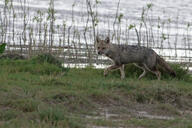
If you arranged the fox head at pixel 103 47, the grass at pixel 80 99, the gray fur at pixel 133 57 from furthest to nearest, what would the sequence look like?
the fox head at pixel 103 47 < the gray fur at pixel 133 57 < the grass at pixel 80 99

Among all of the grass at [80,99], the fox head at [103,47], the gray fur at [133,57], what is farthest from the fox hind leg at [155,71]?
the fox head at [103,47]

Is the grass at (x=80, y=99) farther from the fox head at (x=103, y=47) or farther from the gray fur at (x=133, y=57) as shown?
the fox head at (x=103, y=47)

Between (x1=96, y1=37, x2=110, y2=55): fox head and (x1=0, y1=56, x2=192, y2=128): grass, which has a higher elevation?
(x1=96, y1=37, x2=110, y2=55): fox head

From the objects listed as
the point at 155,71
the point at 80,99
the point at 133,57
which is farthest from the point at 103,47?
the point at 80,99

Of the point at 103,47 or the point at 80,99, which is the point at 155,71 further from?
the point at 80,99

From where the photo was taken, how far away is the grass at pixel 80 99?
7270mm

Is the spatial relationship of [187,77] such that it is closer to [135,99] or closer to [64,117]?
[135,99]

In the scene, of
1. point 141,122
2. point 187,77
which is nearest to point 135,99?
point 141,122

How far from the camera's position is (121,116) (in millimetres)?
8070

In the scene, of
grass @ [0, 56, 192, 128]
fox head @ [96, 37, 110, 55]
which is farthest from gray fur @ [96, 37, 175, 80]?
grass @ [0, 56, 192, 128]

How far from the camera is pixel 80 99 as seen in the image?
841 cm

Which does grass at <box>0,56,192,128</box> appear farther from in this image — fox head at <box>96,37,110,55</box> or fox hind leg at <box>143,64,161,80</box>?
fox head at <box>96,37,110,55</box>

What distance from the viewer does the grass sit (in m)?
7.27

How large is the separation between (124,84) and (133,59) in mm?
1870
